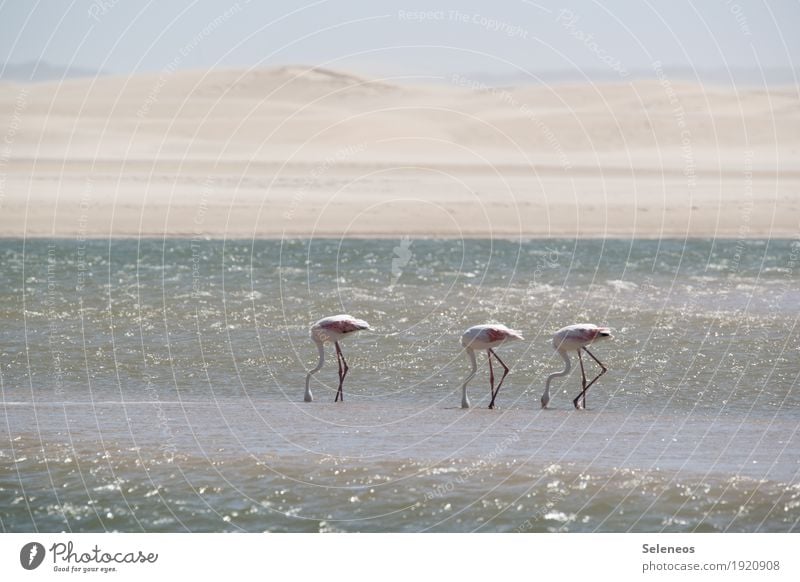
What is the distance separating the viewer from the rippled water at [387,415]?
35.7 feet

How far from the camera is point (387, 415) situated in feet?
48.1

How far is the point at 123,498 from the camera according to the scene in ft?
36.7

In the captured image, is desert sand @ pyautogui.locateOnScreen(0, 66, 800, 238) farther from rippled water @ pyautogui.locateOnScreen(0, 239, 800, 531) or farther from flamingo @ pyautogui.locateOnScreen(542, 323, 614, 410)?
flamingo @ pyautogui.locateOnScreen(542, 323, 614, 410)

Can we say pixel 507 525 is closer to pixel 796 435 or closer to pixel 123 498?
pixel 123 498

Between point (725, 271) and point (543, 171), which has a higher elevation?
point (543, 171)

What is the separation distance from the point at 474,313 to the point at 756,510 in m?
14.3

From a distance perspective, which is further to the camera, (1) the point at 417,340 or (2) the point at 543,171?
(2) the point at 543,171

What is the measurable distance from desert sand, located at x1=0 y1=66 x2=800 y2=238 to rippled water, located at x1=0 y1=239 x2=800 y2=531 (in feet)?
93.5

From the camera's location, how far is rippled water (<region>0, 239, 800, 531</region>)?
10.9m

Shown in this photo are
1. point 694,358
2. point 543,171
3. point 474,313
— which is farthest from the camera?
point 543,171

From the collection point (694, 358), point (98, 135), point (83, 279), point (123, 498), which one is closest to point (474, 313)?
point (694, 358)

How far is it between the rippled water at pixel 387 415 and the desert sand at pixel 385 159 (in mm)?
28494

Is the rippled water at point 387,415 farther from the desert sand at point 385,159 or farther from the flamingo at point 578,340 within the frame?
the desert sand at point 385,159

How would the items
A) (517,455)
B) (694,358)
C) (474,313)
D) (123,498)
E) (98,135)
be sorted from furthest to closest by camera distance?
(98,135) < (474,313) < (694,358) < (517,455) < (123,498)
